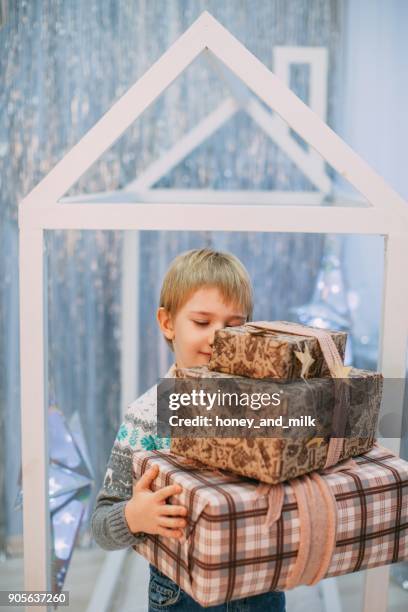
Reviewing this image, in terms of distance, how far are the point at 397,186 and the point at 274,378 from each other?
153 cm

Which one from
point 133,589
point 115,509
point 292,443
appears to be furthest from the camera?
point 133,589

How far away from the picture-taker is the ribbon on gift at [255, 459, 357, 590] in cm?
76

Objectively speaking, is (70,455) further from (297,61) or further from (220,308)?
(297,61)

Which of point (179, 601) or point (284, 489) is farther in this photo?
point (179, 601)

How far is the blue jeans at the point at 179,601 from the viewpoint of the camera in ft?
3.31

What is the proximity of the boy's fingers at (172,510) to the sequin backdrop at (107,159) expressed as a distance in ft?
3.92

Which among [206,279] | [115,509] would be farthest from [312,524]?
[206,279]

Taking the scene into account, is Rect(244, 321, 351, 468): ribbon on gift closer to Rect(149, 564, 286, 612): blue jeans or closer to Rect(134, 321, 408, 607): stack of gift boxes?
Rect(134, 321, 408, 607): stack of gift boxes

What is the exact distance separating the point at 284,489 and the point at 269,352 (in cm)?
17

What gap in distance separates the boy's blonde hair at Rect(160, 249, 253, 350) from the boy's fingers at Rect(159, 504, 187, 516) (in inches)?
15.1

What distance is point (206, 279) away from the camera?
1068 mm

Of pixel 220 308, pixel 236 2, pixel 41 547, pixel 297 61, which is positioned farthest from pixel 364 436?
pixel 236 2

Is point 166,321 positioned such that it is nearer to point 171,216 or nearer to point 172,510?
point 171,216

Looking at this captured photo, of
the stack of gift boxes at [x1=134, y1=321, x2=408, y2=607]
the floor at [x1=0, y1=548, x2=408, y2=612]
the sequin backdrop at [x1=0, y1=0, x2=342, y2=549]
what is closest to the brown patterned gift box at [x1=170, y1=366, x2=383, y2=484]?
the stack of gift boxes at [x1=134, y1=321, x2=408, y2=607]
